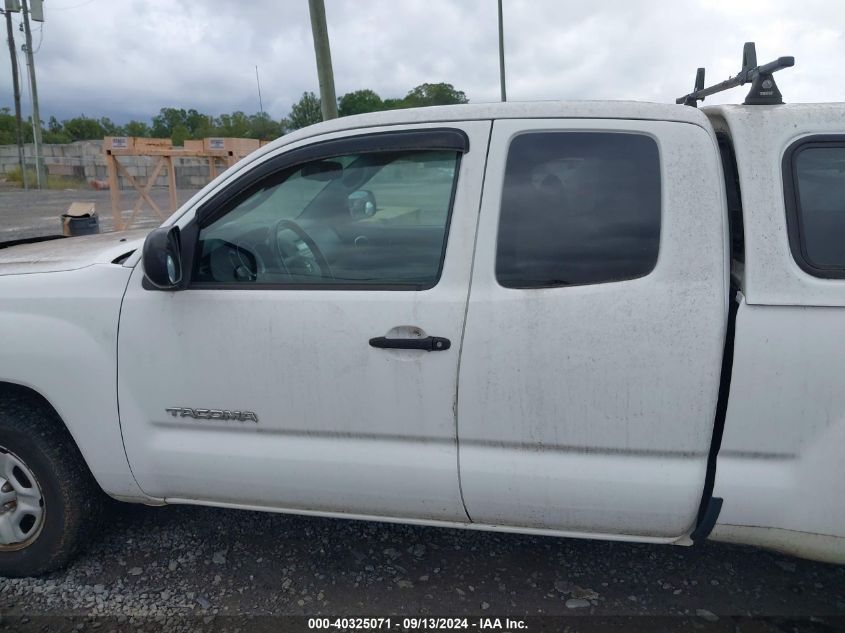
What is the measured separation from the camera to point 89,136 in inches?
2571

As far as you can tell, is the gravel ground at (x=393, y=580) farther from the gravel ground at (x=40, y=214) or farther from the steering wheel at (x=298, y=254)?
the gravel ground at (x=40, y=214)

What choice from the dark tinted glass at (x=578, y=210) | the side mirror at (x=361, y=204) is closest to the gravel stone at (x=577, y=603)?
the dark tinted glass at (x=578, y=210)

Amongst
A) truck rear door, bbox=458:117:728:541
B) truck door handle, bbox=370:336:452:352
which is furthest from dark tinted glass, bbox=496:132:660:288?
truck door handle, bbox=370:336:452:352

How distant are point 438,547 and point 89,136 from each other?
71181 millimetres

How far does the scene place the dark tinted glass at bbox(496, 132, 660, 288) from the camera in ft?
7.86

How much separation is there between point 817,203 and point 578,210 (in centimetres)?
75

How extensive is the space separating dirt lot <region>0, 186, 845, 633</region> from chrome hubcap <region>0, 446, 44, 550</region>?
198 millimetres

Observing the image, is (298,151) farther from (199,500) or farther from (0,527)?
(0,527)

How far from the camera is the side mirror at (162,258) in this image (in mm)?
2543

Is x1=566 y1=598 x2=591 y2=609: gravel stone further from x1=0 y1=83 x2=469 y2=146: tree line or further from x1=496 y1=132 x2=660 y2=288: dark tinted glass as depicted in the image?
x1=0 y1=83 x2=469 y2=146: tree line

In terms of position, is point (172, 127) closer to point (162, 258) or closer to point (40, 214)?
point (40, 214)

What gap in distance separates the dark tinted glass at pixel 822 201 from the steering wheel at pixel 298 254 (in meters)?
1.62

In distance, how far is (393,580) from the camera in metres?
2.99

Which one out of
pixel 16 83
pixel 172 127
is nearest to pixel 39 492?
pixel 16 83
